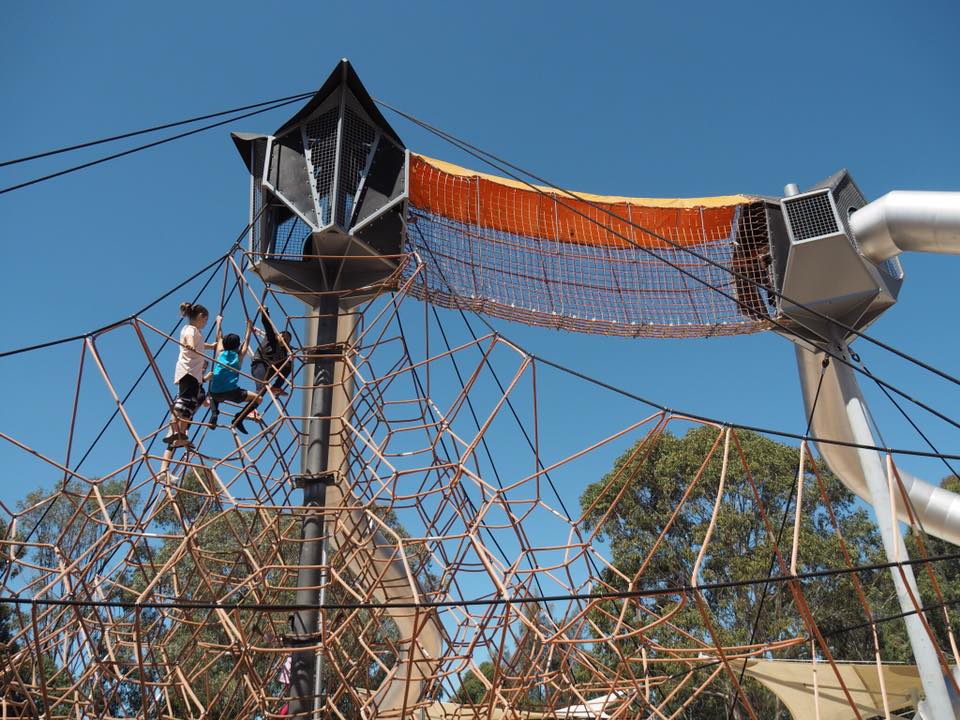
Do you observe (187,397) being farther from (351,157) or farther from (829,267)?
(829,267)

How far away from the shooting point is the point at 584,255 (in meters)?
10.5

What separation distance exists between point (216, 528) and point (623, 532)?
974 cm

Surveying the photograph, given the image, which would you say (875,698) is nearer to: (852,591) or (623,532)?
(852,591)

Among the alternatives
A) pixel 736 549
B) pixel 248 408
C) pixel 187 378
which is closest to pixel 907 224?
pixel 248 408

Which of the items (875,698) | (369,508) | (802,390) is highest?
(802,390)

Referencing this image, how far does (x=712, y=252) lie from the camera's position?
10812 mm

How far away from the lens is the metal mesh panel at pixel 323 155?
8047 millimetres

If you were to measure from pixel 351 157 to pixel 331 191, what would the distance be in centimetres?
53

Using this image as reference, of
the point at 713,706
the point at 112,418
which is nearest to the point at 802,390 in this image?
the point at 112,418

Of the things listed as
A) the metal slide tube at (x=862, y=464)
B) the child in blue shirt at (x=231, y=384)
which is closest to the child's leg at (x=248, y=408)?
the child in blue shirt at (x=231, y=384)

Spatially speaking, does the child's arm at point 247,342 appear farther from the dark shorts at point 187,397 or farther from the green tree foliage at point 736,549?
the green tree foliage at point 736,549

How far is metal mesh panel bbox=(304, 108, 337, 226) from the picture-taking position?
8047 mm

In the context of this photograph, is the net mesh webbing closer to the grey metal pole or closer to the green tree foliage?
the grey metal pole

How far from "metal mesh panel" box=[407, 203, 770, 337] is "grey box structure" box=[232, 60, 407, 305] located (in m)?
1.04
